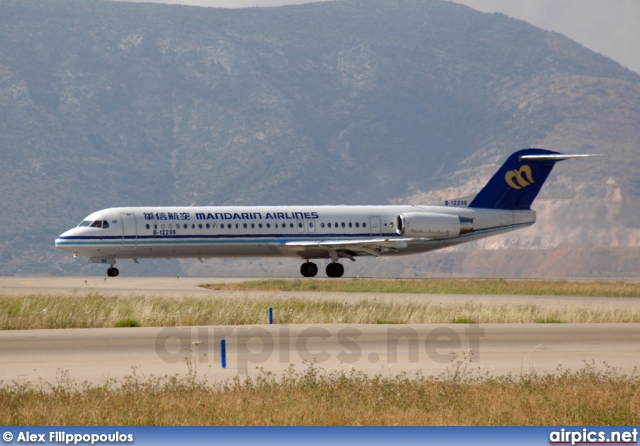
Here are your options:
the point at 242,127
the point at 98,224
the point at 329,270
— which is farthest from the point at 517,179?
the point at 242,127

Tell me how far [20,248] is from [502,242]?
186ft

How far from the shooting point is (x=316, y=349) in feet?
72.2

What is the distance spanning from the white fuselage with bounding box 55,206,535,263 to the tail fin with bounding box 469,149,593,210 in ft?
2.54

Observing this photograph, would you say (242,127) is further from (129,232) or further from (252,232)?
(129,232)

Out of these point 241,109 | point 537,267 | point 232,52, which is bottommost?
point 537,267

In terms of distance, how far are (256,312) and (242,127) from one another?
462ft

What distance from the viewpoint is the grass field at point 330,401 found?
14.1 meters

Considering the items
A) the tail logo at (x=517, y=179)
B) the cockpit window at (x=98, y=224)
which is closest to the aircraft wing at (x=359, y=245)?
the tail logo at (x=517, y=179)

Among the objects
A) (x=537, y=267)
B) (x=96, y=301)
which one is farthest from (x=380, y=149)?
(x=96, y=301)

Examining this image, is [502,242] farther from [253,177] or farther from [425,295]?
[425,295]

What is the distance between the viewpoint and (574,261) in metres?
96.4

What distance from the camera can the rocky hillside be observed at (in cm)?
13800

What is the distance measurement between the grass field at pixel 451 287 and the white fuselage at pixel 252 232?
2.91 metres

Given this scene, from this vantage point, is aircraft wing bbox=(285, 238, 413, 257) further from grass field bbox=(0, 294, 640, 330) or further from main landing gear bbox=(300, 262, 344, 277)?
grass field bbox=(0, 294, 640, 330)
